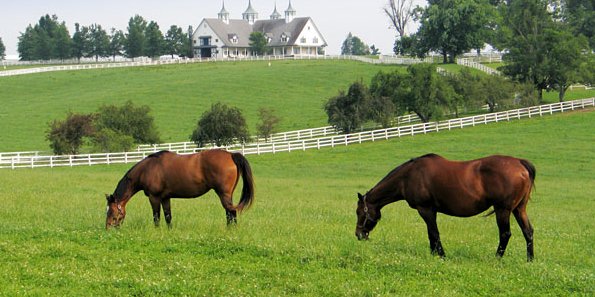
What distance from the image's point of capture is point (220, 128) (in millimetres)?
43812

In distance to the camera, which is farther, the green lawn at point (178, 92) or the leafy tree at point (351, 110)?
the green lawn at point (178, 92)

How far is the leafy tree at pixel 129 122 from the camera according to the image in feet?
148

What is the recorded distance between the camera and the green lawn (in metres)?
59.9

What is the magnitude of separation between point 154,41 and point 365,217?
11781cm

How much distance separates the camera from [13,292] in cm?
939

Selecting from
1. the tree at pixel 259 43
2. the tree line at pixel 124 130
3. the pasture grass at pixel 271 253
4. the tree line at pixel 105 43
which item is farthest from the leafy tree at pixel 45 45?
the pasture grass at pixel 271 253

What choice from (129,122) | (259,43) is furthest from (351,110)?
(259,43)

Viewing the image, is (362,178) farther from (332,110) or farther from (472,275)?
(472,275)

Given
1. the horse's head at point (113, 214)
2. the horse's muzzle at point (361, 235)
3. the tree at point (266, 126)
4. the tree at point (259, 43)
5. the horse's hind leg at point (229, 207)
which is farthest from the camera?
the tree at point (259, 43)

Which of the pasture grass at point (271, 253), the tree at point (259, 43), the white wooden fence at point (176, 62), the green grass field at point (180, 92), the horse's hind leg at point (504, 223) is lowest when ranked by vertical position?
the pasture grass at point (271, 253)

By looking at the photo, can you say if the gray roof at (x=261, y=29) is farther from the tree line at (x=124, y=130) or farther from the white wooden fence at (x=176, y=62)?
the tree line at (x=124, y=130)

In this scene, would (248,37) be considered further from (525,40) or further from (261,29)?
(525,40)

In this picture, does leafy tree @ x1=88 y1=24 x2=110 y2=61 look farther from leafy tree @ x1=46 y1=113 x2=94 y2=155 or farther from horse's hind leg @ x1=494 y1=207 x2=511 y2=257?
horse's hind leg @ x1=494 y1=207 x2=511 y2=257

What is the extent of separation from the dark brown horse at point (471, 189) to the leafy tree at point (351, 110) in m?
39.4
